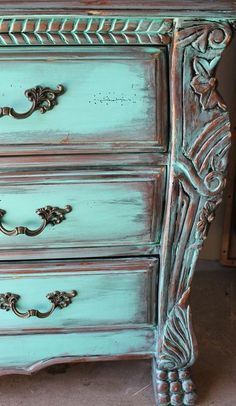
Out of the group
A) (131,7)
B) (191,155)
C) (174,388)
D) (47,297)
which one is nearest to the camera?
(131,7)

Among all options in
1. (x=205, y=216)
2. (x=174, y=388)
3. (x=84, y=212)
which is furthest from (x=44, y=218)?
(x=174, y=388)

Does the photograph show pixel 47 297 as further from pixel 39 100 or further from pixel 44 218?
pixel 39 100

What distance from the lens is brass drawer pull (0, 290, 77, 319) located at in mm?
1070

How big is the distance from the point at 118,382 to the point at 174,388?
6.2 inches

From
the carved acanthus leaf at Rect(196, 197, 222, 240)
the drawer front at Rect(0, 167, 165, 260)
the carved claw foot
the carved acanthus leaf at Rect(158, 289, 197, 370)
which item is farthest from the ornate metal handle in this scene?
the carved claw foot

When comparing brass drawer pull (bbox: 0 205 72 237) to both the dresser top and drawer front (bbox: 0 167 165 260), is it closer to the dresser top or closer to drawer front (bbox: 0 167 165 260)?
drawer front (bbox: 0 167 165 260)

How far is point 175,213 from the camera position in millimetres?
996

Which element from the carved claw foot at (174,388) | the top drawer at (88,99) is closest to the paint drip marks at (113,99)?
the top drawer at (88,99)

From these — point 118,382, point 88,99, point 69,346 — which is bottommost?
point 118,382

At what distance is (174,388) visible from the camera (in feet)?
3.96

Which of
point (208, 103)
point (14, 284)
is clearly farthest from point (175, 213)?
point (14, 284)

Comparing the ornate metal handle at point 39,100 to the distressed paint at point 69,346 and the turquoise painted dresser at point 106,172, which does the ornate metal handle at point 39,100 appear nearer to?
the turquoise painted dresser at point 106,172

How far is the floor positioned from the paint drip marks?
70cm

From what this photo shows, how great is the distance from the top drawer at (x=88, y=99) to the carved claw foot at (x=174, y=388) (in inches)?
21.2
